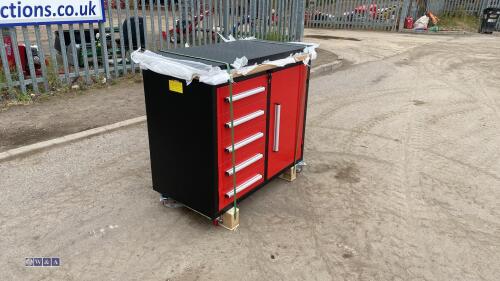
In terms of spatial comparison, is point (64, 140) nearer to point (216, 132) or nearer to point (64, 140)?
point (64, 140)

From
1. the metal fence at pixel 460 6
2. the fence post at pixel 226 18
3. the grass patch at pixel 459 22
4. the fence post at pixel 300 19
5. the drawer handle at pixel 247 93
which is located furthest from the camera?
the metal fence at pixel 460 6

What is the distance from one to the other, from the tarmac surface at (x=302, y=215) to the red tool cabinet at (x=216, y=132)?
12.1 inches

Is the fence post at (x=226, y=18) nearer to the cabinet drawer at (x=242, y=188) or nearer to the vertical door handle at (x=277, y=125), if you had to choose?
the vertical door handle at (x=277, y=125)

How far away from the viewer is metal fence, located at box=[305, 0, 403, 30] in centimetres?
1764

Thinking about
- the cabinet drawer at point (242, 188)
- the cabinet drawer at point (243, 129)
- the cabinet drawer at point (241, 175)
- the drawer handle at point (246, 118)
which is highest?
the drawer handle at point (246, 118)

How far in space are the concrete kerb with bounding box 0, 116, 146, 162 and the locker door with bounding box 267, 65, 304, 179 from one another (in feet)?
8.42

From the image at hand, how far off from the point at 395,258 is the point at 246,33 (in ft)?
26.4

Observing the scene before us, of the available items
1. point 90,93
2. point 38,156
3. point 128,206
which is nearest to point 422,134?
point 128,206

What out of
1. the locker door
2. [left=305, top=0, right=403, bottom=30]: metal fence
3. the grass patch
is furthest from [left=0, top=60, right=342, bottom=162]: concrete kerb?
the grass patch

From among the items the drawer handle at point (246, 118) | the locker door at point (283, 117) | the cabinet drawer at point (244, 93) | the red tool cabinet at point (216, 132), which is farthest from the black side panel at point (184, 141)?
the locker door at point (283, 117)

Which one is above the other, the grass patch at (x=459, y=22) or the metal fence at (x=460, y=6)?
the metal fence at (x=460, y=6)

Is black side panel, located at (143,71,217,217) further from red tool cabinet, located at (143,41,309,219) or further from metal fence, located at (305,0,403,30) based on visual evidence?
metal fence, located at (305,0,403,30)

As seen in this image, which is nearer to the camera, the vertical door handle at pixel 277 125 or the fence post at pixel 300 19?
the vertical door handle at pixel 277 125

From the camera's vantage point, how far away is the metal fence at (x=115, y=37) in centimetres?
620
